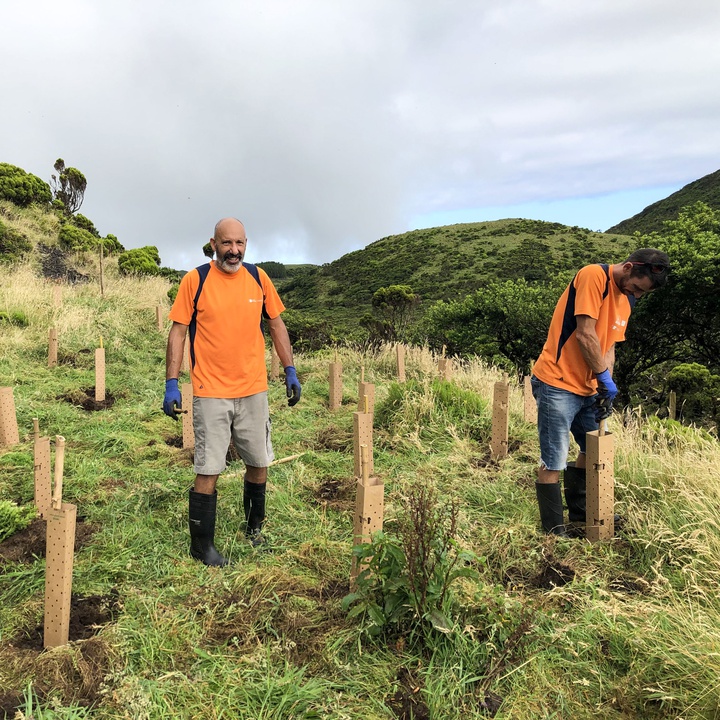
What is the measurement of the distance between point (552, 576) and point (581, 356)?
1250 millimetres

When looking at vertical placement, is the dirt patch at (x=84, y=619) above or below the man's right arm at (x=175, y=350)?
below

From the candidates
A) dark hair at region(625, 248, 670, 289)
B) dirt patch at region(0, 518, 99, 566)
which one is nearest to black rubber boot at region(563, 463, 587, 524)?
dark hair at region(625, 248, 670, 289)

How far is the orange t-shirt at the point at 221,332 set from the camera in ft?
9.59

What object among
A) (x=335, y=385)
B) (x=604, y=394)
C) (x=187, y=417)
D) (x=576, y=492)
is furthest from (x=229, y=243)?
(x=335, y=385)

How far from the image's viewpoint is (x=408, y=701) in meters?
1.92

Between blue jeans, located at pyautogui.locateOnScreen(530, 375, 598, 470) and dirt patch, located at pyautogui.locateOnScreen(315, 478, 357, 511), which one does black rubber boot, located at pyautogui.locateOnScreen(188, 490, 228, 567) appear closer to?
dirt patch, located at pyautogui.locateOnScreen(315, 478, 357, 511)

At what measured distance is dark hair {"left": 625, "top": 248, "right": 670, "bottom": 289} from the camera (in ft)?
9.36

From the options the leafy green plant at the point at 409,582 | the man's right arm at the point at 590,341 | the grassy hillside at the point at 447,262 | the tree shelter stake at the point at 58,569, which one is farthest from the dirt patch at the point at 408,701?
the grassy hillside at the point at 447,262

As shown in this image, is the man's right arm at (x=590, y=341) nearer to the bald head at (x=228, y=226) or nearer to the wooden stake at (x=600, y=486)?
the wooden stake at (x=600, y=486)

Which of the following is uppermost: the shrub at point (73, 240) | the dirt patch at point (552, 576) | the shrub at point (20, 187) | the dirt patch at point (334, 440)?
the shrub at point (20, 187)

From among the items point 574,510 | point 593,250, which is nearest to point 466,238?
point 593,250

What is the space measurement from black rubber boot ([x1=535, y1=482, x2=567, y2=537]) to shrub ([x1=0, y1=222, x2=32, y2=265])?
52.7 feet

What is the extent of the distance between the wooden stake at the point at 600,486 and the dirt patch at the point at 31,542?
3088 mm

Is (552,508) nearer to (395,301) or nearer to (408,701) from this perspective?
(408,701)
